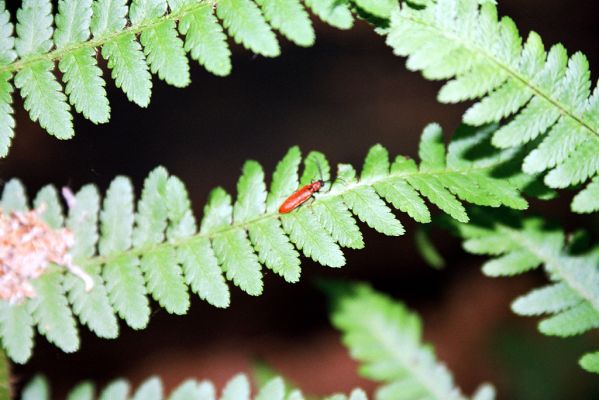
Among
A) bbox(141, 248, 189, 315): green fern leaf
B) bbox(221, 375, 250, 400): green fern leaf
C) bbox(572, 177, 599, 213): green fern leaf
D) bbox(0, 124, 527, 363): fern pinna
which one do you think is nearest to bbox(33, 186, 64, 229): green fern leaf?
bbox(0, 124, 527, 363): fern pinna

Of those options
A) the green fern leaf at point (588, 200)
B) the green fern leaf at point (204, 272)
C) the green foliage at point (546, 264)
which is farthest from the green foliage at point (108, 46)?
the green foliage at point (546, 264)

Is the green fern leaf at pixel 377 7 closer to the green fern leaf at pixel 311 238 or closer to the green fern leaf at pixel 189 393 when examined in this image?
the green fern leaf at pixel 311 238

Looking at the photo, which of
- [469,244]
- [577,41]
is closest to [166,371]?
[469,244]

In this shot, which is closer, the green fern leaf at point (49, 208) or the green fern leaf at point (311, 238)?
the green fern leaf at point (311, 238)

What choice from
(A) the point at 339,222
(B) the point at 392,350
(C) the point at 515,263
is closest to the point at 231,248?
(A) the point at 339,222

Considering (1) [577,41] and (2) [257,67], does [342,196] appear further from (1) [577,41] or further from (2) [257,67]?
(1) [577,41]

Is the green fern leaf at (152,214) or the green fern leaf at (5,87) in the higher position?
the green fern leaf at (5,87)

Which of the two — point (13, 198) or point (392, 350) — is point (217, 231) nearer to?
point (13, 198)

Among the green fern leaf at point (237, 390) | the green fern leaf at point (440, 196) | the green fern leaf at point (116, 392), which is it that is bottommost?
the green fern leaf at point (237, 390)
